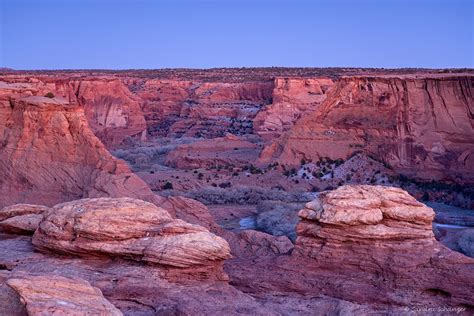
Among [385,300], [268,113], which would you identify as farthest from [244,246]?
[268,113]

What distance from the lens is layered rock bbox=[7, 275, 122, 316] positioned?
8523 mm

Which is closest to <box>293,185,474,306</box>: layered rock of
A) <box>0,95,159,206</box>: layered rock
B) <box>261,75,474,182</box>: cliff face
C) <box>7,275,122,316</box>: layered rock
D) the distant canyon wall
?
<box>7,275,122,316</box>: layered rock

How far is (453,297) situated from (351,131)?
28.6 meters

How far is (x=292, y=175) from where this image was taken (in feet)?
135

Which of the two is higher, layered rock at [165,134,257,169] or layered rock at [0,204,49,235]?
layered rock at [0,204,49,235]

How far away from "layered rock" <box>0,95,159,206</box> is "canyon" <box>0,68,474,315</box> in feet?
0.17

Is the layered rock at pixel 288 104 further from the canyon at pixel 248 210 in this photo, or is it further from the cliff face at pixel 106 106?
the cliff face at pixel 106 106

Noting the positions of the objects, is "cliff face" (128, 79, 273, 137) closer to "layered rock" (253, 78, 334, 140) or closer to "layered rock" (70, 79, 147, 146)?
"layered rock" (253, 78, 334, 140)

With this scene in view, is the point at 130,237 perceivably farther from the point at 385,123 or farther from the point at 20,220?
the point at 385,123

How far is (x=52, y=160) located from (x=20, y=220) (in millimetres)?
9051

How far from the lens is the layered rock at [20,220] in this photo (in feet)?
51.6

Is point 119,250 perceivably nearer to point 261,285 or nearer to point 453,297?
point 261,285

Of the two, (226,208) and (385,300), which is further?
(226,208)

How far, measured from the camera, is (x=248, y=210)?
32.5 meters
